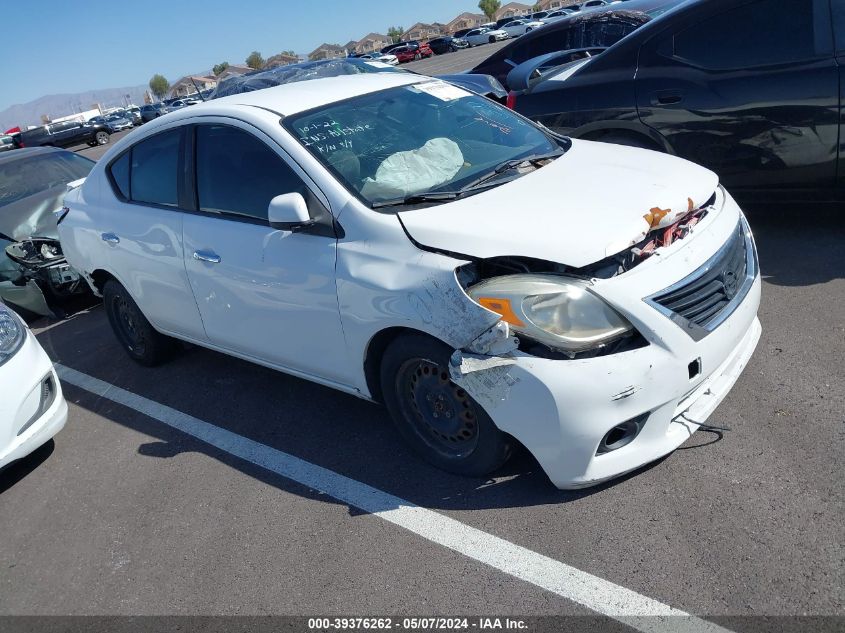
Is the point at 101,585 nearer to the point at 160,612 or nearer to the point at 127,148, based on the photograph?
the point at 160,612

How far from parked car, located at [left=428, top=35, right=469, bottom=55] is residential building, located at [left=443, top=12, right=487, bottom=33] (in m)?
53.3

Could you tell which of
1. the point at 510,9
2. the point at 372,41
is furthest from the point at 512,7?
the point at 372,41

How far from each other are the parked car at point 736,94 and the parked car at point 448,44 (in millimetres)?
50065

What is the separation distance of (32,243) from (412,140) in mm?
4491

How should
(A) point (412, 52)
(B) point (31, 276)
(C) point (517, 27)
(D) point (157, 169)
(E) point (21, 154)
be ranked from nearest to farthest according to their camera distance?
(D) point (157, 169) → (B) point (31, 276) → (E) point (21, 154) → (C) point (517, 27) → (A) point (412, 52)

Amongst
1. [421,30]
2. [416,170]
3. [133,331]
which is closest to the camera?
[416,170]

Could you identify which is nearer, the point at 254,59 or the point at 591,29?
the point at 591,29

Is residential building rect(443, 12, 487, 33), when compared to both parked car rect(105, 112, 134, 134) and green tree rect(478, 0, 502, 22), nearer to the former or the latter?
green tree rect(478, 0, 502, 22)

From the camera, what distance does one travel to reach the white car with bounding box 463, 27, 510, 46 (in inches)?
1961

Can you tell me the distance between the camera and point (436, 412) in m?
3.23

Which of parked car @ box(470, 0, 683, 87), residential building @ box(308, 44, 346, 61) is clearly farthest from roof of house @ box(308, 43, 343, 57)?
parked car @ box(470, 0, 683, 87)

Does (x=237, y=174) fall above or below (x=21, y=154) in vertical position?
below

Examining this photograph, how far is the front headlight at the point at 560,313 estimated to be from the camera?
2684mm

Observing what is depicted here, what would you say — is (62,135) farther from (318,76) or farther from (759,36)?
(759,36)
